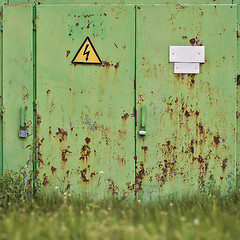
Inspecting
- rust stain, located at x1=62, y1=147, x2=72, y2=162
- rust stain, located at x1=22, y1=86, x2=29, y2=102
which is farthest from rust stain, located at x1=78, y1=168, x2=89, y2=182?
rust stain, located at x1=22, y1=86, x2=29, y2=102

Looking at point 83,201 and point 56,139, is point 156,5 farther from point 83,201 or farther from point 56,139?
point 83,201

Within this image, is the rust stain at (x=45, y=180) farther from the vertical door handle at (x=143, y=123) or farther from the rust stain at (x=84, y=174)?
the vertical door handle at (x=143, y=123)

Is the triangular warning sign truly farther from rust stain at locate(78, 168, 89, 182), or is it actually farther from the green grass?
the green grass

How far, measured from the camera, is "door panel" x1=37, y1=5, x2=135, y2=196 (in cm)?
385

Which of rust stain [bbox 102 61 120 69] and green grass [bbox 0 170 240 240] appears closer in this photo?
green grass [bbox 0 170 240 240]

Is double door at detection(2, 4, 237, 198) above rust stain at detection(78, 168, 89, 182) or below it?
above

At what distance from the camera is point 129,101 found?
386 cm

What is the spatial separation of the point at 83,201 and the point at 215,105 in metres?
1.58

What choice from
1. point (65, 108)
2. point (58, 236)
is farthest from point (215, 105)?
point (58, 236)

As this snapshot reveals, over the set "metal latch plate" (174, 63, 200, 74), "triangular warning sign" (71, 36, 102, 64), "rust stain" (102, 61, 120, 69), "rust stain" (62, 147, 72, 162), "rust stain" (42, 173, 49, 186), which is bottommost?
"rust stain" (42, 173, 49, 186)

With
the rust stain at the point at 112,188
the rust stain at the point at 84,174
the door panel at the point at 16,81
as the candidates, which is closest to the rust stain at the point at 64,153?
the rust stain at the point at 84,174

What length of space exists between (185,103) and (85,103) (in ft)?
3.20

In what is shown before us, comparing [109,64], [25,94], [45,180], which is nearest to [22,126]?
[25,94]

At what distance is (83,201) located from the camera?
334cm
